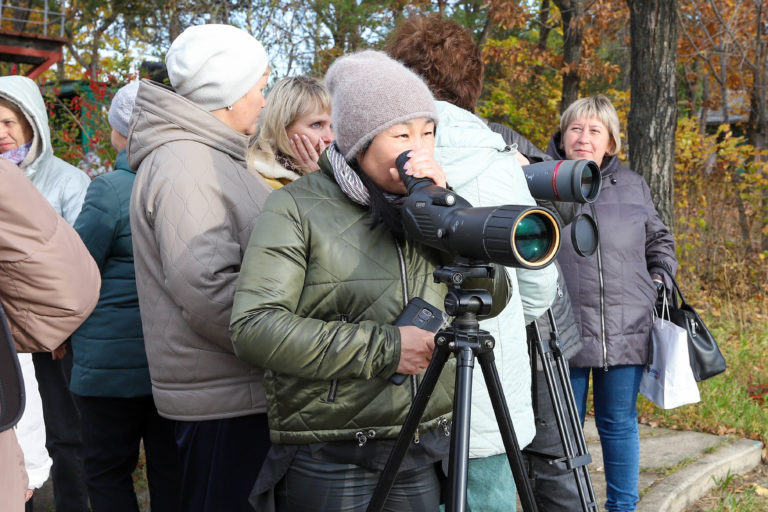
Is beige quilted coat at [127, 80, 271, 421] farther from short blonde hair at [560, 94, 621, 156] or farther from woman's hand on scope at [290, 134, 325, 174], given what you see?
short blonde hair at [560, 94, 621, 156]

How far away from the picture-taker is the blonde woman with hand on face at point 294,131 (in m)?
3.01

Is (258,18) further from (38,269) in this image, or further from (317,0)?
(38,269)

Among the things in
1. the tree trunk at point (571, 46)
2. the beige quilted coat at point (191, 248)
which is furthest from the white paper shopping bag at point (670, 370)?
the tree trunk at point (571, 46)

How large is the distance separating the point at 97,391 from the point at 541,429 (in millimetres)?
1645

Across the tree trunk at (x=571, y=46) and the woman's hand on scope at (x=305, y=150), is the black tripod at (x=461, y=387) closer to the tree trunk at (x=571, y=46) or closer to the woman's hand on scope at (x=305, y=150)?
the woman's hand on scope at (x=305, y=150)

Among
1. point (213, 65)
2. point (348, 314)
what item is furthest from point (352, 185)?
point (213, 65)

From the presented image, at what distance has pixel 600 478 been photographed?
4.42 metres

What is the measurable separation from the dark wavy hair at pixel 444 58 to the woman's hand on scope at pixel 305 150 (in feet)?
1.57

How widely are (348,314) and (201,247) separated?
1.98 feet

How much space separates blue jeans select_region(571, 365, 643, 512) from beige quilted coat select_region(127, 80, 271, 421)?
1936 millimetres

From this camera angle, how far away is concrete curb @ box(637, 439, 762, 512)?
406 cm

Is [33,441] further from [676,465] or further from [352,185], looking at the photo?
[676,465]

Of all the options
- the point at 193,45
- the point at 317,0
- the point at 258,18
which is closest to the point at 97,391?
the point at 193,45

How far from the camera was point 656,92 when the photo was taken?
6508 mm
